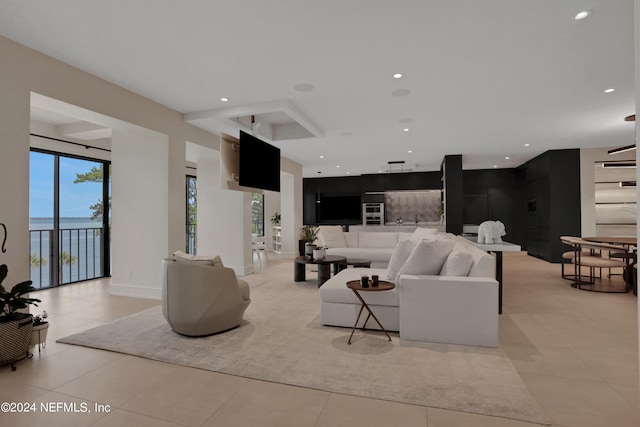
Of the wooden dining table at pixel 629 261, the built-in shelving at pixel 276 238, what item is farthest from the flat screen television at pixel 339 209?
the wooden dining table at pixel 629 261

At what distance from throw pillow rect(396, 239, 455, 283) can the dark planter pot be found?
3323mm

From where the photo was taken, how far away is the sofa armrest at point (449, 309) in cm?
298

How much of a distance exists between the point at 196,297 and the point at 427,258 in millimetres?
2254

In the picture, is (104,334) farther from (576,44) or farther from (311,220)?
(311,220)

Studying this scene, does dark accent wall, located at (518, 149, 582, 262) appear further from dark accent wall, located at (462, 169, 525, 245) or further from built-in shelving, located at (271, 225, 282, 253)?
built-in shelving, located at (271, 225, 282, 253)

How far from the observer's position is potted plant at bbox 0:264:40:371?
264 cm

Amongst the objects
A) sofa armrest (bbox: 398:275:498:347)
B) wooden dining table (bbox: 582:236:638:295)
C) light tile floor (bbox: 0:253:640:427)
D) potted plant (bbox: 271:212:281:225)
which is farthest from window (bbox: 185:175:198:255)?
wooden dining table (bbox: 582:236:638:295)

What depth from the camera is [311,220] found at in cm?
1261

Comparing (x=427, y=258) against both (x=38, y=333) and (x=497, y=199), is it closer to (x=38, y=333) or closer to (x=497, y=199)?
(x=38, y=333)

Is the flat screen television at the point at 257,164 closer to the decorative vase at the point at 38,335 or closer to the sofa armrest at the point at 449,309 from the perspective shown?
the decorative vase at the point at 38,335

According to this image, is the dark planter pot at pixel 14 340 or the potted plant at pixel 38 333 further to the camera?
the potted plant at pixel 38 333

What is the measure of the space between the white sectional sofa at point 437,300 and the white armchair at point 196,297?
1.10 meters

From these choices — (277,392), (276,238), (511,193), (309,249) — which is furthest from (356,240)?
(511,193)

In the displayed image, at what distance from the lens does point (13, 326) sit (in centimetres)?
268
